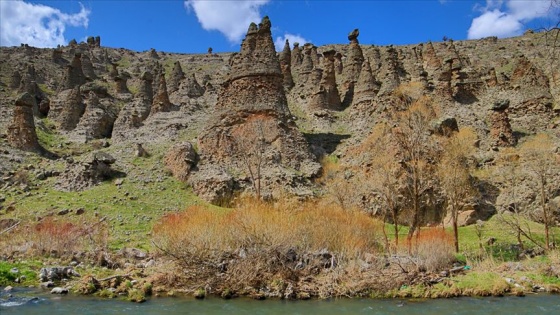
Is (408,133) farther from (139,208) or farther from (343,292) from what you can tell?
(139,208)

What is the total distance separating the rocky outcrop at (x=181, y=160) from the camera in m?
45.2

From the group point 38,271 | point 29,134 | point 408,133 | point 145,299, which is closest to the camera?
point 145,299

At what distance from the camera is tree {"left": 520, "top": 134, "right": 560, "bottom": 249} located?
3704 cm

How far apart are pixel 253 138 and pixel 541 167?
25.5 metres

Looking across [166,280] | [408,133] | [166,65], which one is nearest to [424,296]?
[166,280]

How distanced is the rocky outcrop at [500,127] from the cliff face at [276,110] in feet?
0.35

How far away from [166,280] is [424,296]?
41.8 ft

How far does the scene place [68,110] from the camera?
62719mm

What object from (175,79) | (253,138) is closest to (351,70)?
(175,79)

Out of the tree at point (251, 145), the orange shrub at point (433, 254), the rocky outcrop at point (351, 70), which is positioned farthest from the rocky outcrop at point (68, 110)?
the orange shrub at point (433, 254)

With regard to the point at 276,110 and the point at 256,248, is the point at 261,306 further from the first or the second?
the point at 276,110

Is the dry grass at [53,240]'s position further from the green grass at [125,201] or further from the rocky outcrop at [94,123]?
the rocky outcrop at [94,123]

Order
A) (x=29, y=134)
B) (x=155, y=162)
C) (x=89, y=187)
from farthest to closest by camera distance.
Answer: (x=29, y=134), (x=155, y=162), (x=89, y=187)

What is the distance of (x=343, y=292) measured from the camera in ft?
72.7
